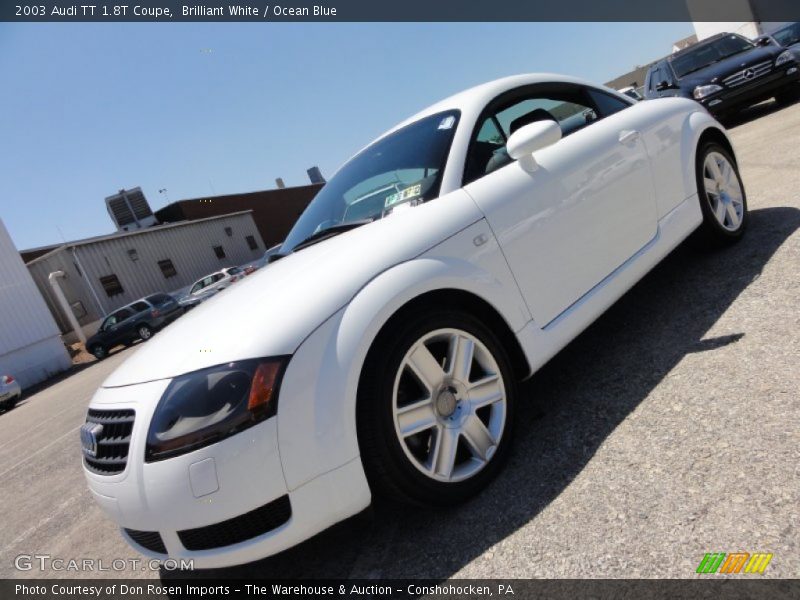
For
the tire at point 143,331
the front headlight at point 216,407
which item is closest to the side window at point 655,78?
the front headlight at point 216,407

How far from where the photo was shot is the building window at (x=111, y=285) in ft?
81.4

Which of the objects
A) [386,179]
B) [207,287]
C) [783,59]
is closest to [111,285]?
[207,287]

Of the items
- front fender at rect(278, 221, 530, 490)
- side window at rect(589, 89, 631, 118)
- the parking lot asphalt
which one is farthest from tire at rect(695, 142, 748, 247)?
front fender at rect(278, 221, 530, 490)

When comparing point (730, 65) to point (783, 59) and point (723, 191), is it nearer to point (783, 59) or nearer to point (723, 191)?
point (783, 59)

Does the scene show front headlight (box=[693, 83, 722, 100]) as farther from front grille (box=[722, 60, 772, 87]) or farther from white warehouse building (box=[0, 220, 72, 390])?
white warehouse building (box=[0, 220, 72, 390])

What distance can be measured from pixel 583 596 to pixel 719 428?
933 mm

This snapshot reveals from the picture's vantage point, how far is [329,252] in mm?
2277

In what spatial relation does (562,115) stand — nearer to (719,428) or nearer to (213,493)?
(719,428)

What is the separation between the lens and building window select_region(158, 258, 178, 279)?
2781cm

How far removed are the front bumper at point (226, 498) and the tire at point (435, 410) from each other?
14 cm

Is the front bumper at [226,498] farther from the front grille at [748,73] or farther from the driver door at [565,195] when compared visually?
the front grille at [748,73]

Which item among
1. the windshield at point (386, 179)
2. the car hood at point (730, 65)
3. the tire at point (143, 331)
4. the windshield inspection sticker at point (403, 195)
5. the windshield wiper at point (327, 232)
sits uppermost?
the windshield at point (386, 179)

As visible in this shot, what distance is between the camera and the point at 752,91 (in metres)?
9.51

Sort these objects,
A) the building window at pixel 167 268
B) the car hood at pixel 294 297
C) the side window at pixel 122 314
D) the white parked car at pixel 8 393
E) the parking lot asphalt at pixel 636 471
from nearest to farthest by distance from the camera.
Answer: the parking lot asphalt at pixel 636 471
the car hood at pixel 294 297
the white parked car at pixel 8 393
the side window at pixel 122 314
the building window at pixel 167 268
